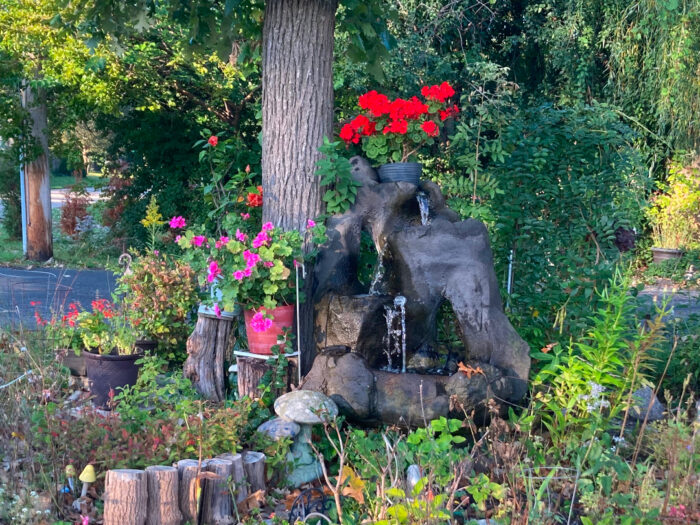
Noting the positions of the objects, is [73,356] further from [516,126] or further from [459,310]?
[516,126]

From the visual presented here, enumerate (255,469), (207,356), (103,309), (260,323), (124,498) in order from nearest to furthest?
(124,498) < (255,469) < (260,323) < (207,356) < (103,309)

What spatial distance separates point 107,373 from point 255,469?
65.3 inches

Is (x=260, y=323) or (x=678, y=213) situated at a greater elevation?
(x=678, y=213)

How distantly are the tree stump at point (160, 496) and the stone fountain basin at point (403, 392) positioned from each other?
3.91ft

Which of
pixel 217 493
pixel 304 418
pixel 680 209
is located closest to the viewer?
pixel 217 493

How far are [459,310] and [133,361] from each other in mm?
2159

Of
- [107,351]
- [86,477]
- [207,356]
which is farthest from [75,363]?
[86,477]

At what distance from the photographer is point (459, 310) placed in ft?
15.1

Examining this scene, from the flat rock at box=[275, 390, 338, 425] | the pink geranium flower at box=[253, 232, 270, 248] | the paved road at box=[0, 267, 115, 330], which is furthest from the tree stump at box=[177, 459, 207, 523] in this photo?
the paved road at box=[0, 267, 115, 330]

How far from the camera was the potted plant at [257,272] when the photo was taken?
171 inches

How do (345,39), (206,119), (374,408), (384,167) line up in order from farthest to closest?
Result: (206,119) < (345,39) < (384,167) < (374,408)

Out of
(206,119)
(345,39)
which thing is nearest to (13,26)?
(206,119)

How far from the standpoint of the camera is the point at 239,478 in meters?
3.45

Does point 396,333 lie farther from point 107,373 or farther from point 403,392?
point 107,373
